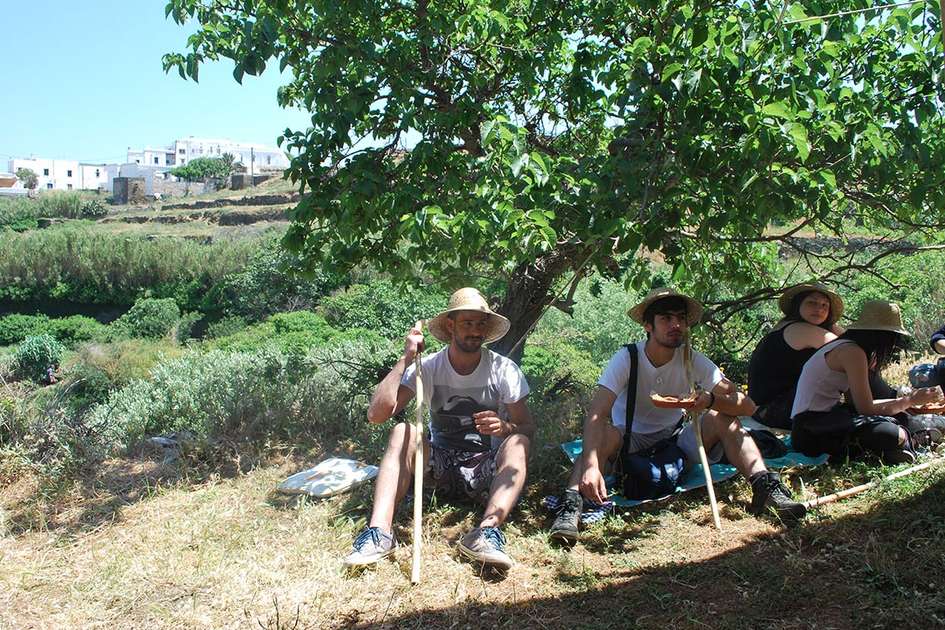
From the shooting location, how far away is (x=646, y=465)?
3.88 m

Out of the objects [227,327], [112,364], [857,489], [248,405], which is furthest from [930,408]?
[227,327]

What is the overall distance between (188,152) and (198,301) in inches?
4837

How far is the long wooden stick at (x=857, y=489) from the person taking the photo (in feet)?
12.0

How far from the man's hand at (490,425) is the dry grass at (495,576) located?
442 mm

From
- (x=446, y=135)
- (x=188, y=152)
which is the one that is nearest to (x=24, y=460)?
(x=446, y=135)

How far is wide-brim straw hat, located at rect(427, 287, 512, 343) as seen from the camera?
12.8 feet

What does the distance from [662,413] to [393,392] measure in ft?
4.45

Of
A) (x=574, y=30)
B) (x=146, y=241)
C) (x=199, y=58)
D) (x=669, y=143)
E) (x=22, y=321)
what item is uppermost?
(x=574, y=30)

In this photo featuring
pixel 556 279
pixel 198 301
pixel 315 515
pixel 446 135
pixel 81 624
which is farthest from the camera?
pixel 198 301

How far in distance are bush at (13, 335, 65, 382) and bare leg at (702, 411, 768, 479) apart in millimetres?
21861

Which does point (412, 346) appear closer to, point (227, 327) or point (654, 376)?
point (654, 376)

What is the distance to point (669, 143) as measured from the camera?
4.21 metres

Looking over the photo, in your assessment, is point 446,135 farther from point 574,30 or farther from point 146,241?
point 146,241

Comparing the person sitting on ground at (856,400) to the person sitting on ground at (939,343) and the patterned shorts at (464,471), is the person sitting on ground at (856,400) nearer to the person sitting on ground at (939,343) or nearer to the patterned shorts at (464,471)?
the person sitting on ground at (939,343)
